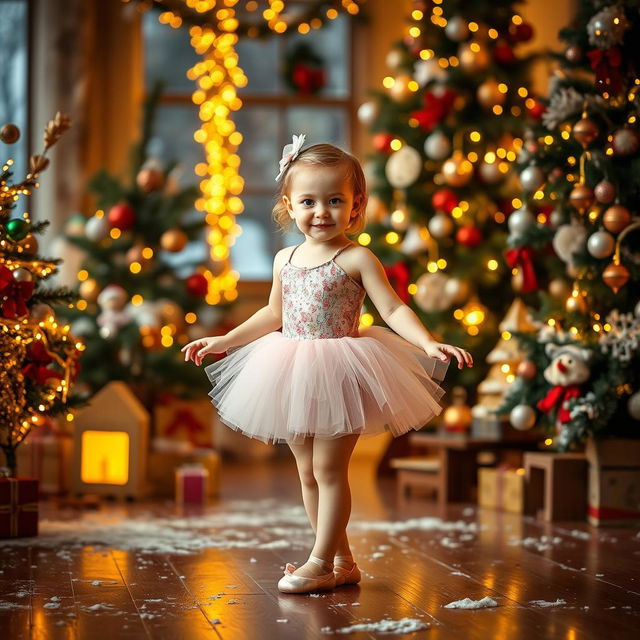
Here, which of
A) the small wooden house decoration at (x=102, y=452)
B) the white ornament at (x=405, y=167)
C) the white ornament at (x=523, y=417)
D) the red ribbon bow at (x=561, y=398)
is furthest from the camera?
the white ornament at (x=405, y=167)

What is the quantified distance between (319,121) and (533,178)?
11.6ft

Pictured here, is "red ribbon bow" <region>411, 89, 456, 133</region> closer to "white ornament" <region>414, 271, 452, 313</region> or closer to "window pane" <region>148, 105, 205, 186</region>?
"white ornament" <region>414, 271, 452, 313</region>

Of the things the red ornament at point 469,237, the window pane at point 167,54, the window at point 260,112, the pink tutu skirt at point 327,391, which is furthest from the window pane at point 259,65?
the pink tutu skirt at point 327,391

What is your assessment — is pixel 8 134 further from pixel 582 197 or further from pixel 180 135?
pixel 180 135

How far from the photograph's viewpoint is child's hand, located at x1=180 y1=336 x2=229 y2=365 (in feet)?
9.33

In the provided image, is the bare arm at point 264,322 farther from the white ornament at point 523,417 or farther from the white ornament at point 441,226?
the white ornament at point 441,226

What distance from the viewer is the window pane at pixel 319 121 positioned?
7.57 meters

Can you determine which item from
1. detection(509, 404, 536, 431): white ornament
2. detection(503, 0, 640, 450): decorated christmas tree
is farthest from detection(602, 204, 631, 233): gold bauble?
detection(509, 404, 536, 431): white ornament

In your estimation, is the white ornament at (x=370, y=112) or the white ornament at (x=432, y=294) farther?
the white ornament at (x=370, y=112)

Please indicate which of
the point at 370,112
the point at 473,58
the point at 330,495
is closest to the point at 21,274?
the point at 330,495

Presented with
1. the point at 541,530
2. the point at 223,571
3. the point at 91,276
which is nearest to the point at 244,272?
the point at 91,276

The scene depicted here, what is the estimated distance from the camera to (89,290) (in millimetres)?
5539

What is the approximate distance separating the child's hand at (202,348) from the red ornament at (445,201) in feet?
9.17

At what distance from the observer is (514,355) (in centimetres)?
462
